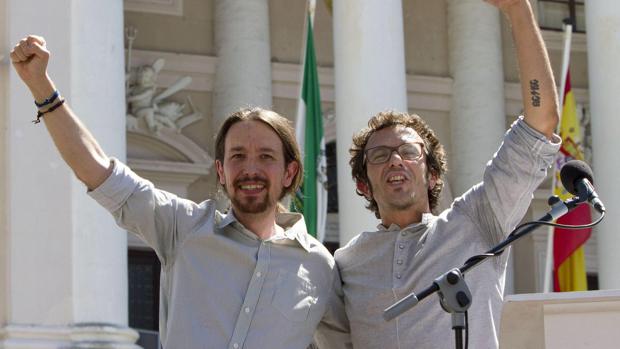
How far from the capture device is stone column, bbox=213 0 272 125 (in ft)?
54.1

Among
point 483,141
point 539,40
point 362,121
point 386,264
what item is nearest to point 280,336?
point 386,264

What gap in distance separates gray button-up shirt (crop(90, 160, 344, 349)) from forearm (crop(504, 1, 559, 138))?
0.79 meters

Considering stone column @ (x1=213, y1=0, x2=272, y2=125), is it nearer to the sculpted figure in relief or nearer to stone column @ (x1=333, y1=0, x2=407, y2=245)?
the sculpted figure in relief

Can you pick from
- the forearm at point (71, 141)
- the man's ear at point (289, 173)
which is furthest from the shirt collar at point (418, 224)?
the forearm at point (71, 141)

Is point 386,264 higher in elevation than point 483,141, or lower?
lower

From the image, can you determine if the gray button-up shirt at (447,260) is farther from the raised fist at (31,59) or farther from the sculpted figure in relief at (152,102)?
the sculpted figure in relief at (152,102)

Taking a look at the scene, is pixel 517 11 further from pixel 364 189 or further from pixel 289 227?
pixel 289 227

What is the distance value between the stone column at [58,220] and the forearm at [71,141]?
23.4 ft

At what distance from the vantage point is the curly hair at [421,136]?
513 centimetres

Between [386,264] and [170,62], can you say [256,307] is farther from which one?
[170,62]

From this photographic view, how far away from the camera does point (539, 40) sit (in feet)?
16.0

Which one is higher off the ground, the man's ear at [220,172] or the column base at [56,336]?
the man's ear at [220,172]

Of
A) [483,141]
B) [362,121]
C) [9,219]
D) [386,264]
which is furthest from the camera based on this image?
[483,141]

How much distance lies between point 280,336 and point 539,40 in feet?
3.92
